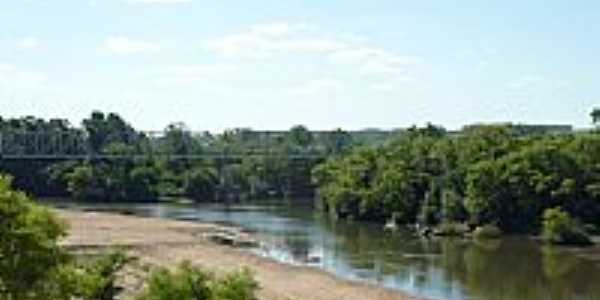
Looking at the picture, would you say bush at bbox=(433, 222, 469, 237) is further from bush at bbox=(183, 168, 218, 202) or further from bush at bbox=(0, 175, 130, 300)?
bush at bbox=(0, 175, 130, 300)

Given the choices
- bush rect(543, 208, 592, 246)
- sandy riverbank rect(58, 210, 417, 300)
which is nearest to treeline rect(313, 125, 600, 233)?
bush rect(543, 208, 592, 246)

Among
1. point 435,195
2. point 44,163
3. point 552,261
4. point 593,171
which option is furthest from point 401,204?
point 44,163

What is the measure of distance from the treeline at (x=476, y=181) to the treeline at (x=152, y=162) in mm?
39123

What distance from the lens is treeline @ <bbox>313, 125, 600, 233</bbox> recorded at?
97.8 m

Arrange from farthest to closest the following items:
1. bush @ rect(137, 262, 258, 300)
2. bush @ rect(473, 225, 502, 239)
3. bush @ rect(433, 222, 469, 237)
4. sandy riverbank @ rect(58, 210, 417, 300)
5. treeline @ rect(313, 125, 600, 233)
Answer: treeline @ rect(313, 125, 600, 233)
bush @ rect(433, 222, 469, 237)
bush @ rect(473, 225, 502, 239)
sandy riverbank @ rect(58, 210, 417, 300)
bush @ rect(137, 262, 258, 300)

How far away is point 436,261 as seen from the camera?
77.4m

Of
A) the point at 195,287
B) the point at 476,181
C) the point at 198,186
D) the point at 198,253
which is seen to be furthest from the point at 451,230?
the point at 198,186

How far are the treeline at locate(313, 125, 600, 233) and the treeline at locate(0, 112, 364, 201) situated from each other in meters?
39.1

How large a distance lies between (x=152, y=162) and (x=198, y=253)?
90616mm

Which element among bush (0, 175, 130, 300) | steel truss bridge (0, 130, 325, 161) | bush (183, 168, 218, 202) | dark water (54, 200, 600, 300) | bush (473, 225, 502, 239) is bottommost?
dark water (54, 200, 600, 300)

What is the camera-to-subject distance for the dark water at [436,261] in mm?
64312

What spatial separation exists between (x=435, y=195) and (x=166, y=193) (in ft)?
204

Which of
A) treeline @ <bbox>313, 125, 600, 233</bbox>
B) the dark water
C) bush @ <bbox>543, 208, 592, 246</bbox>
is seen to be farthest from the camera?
treeline @ <bbox>313, 125, 600, 233</bbox>

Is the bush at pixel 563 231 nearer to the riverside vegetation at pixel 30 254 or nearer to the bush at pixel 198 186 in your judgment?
the riverside vegetation at pixel 30 254
